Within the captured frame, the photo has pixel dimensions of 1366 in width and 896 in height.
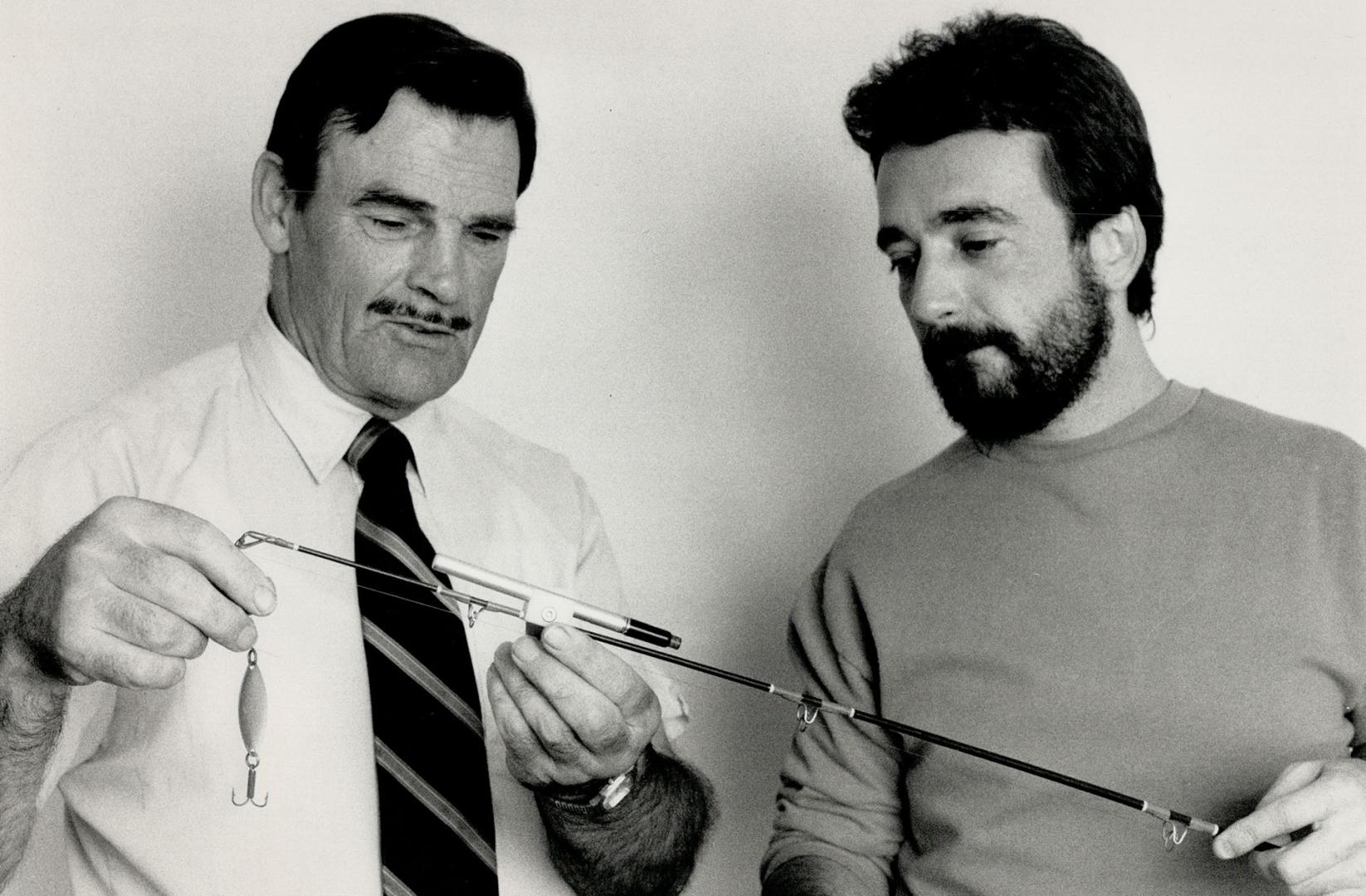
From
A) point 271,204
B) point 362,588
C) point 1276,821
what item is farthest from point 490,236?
point 1276,821

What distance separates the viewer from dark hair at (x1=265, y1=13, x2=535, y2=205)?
3.81 feet

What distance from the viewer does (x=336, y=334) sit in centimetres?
118

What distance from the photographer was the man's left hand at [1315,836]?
1.03m

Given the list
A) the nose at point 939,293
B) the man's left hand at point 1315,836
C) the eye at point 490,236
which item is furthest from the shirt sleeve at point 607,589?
the man's left hand at point 1315,836

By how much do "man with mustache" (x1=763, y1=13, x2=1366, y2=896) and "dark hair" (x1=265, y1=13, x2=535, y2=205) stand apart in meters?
0.34

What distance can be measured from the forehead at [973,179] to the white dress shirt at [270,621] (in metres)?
0.38

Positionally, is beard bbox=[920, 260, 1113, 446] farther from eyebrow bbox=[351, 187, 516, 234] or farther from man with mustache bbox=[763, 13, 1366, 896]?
eyebrow bbox=[351, 187, 516, 234]

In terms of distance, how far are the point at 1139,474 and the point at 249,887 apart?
2.48 feet

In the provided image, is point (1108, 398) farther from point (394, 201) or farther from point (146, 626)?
point (146, 626)

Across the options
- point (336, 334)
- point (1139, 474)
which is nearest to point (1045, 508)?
point (1139, 474)

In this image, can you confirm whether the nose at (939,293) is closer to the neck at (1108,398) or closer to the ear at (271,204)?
the neck at (1108,398)

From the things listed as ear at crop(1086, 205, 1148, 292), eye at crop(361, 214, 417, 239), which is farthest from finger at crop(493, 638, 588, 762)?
ear at crop(1086, 205, 1148, 292)

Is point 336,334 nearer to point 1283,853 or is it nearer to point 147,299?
point 147,299

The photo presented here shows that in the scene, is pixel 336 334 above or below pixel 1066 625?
above
